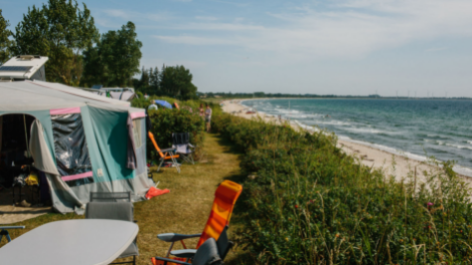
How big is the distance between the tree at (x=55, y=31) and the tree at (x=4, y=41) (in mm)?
224

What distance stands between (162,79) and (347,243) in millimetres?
60558

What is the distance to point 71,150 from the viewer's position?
513 cm

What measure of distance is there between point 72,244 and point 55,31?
583 centimetres

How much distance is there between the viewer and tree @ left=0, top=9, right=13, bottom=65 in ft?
16.7

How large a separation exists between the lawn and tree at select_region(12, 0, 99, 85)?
365 centimetres

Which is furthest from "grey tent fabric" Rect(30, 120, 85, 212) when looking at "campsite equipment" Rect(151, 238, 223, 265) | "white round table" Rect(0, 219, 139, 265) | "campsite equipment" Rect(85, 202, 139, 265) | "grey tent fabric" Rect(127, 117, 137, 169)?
"campsite equipment" Rect(151, 238, 223, 265)

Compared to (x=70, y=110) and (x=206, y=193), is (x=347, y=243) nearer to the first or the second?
(x=206, y=193)

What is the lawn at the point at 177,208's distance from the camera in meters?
4.21

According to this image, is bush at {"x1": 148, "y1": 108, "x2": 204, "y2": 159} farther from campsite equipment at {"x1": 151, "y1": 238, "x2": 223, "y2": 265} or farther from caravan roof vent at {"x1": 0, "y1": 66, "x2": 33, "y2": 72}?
campsite equipment at {"x1": 151, "y1": 238, "x2": 223, "y2": 265}

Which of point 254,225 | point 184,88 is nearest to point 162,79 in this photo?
point 184,88

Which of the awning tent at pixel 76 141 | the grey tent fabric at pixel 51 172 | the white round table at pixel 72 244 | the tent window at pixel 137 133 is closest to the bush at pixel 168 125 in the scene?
the tent window at pixel 137 133

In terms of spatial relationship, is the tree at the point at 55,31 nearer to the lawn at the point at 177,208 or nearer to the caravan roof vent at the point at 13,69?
the caravan roof vent at the point at 13,69

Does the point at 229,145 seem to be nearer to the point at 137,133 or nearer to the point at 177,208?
the point at 137,133

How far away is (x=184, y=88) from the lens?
192ft
